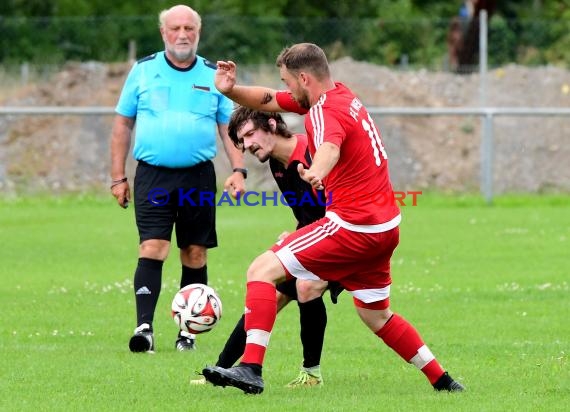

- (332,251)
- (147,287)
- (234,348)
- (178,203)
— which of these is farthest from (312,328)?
(178,203)

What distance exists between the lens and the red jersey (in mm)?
7168

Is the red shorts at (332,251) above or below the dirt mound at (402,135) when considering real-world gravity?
above

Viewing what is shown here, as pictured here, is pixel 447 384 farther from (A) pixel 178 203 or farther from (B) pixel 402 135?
(B) pixel 402 135

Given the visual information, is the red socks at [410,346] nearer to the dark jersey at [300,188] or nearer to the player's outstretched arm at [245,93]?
the dark jersey at [300,188]

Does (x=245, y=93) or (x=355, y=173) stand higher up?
(x=245, y=93)

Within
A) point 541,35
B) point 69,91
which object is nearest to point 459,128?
point 541,35

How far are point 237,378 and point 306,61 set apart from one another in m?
1.72

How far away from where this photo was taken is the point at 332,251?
723cm

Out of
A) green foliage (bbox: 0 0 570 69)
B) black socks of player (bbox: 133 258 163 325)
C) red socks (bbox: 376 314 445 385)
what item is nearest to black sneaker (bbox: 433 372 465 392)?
red socks (bbox: 376 314 445 385)

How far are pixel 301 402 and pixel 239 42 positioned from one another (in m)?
22.4

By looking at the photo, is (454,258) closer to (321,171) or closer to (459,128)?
(321,171)

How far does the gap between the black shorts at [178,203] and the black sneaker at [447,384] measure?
9.49 ft

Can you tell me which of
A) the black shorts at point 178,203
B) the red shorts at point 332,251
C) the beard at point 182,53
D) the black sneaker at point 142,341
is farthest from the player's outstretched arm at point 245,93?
the black sneaker at point 142,341

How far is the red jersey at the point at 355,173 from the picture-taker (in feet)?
23.5
